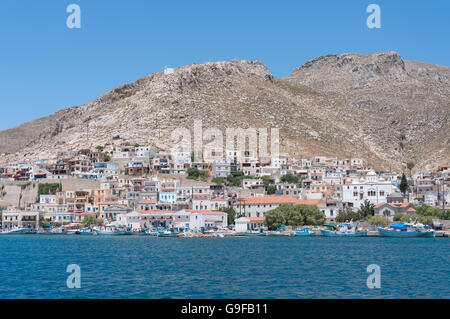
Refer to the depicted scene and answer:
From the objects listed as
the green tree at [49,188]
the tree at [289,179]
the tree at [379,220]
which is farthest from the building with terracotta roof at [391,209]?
the green tree at [49,188]

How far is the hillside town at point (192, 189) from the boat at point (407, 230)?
232 inches

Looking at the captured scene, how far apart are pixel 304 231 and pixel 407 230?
14.2 m

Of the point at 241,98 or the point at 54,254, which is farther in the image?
the point at 241,98

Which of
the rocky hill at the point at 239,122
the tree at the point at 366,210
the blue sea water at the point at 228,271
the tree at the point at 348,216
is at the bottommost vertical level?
the blue sea water at the point at 228,271

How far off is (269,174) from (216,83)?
6004cm

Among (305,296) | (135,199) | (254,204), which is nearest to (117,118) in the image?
(135,199)

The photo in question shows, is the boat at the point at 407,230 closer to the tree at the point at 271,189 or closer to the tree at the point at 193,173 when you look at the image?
the tree at the point at 271,189

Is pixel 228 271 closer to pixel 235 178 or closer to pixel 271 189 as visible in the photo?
pixel 271 189

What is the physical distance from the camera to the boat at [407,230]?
88312 millimetres

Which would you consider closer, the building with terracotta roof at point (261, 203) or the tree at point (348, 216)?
the tree at point (348, 216)

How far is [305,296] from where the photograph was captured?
115ft

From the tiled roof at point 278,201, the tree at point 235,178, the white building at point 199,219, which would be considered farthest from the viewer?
the tree at point 235,178

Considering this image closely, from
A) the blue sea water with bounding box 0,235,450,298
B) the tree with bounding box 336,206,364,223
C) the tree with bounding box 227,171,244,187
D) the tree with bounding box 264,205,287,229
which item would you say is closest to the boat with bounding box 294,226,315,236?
the tree with bounding box 264,205,287,229
